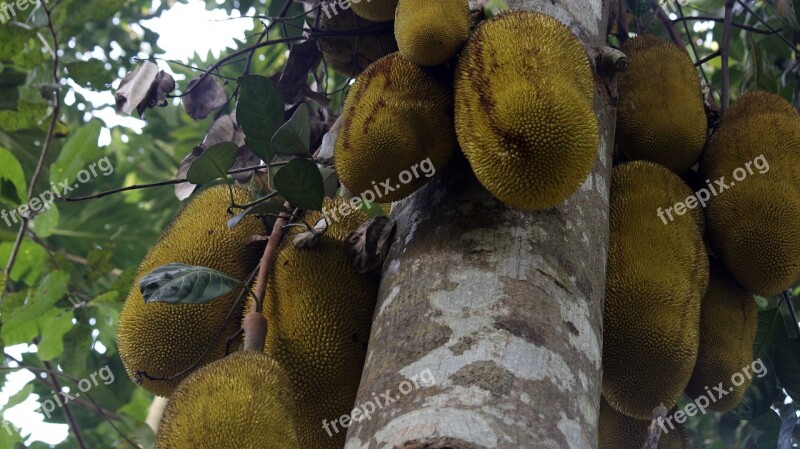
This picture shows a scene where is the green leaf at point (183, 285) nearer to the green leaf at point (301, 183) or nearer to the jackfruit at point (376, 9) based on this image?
the green leaf at point (301, 183)

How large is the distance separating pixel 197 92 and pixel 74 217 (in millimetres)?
965

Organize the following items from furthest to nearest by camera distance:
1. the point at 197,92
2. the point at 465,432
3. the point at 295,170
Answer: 1. the point at 197,92
2. the point at 295,170
3. the point at 465,432

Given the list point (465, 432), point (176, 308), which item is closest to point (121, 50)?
point (176, 308)

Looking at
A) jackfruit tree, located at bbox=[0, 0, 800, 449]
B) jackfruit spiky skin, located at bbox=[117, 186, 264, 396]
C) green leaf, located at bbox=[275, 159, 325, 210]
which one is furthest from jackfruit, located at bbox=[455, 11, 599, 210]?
jackfruit spiky skin, located at bbox=[117, 186, 264, 396]

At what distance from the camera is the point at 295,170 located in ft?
4.25

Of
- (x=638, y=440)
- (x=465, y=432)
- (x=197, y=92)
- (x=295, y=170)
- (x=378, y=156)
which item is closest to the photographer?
(x=465, y=432)

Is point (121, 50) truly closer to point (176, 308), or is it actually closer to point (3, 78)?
point (3, 78)

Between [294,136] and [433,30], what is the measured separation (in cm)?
33

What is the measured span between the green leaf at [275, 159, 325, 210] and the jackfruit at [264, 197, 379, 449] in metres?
0.09

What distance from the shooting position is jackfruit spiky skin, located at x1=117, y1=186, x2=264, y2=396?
4.43ft

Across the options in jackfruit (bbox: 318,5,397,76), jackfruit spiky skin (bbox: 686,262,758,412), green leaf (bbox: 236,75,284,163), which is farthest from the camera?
jackfruit (bbox: 318,5,397,76)

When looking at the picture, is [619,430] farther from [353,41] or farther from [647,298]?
[353,41]

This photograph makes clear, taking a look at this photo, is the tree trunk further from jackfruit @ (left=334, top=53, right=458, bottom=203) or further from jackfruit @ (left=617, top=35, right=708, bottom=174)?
jackfruit @ (left=617, top=35, right=708, bottom=174)

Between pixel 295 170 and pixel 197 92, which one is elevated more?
pixel 295 170
